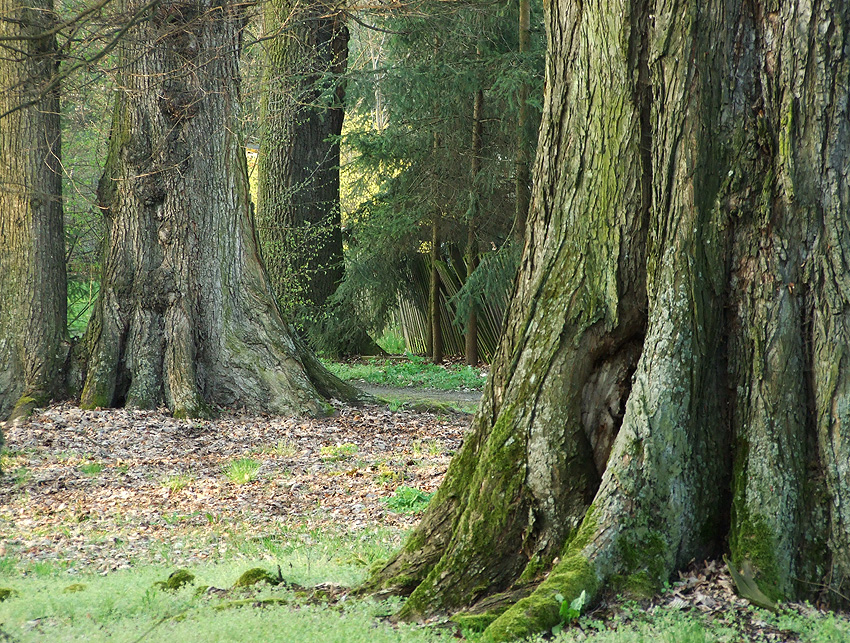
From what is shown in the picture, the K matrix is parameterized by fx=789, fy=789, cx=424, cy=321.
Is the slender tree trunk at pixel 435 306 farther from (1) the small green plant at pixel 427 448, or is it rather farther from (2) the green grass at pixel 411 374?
(1) the small green plant at pixel 427 448

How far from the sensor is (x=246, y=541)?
5.44 meters

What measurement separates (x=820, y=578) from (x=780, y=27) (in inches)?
87.6

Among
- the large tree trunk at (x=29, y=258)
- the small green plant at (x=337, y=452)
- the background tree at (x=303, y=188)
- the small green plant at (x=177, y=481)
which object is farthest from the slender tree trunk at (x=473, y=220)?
the small green plant at (x=177, y=481)

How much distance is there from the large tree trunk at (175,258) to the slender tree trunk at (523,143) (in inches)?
238

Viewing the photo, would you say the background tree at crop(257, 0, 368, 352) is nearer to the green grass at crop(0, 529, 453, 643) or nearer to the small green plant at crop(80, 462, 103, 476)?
the small green plant at crop(80, 462, 103, 476)

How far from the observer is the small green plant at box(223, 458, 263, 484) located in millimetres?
6921

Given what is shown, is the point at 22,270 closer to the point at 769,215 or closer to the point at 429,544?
the point at 429,544

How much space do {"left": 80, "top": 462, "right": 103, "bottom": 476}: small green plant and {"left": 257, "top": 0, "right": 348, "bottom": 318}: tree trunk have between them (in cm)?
819

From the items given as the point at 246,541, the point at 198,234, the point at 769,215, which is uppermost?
the point at 198,234

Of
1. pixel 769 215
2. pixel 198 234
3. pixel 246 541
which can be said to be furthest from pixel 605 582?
pixel 198 234

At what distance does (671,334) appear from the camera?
3314 millimetres

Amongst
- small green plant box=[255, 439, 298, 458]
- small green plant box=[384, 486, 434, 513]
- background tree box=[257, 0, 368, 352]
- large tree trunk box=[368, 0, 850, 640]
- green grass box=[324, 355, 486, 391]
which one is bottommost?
small green plant box=[384, 486, 434, 513]

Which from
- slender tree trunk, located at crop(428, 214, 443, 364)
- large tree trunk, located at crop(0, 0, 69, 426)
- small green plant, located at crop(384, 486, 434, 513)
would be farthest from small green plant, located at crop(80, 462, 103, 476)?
slender tree trunk, located at crop(428, 214, 443, 364)

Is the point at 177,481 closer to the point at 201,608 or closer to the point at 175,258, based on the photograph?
the point at 201,608
